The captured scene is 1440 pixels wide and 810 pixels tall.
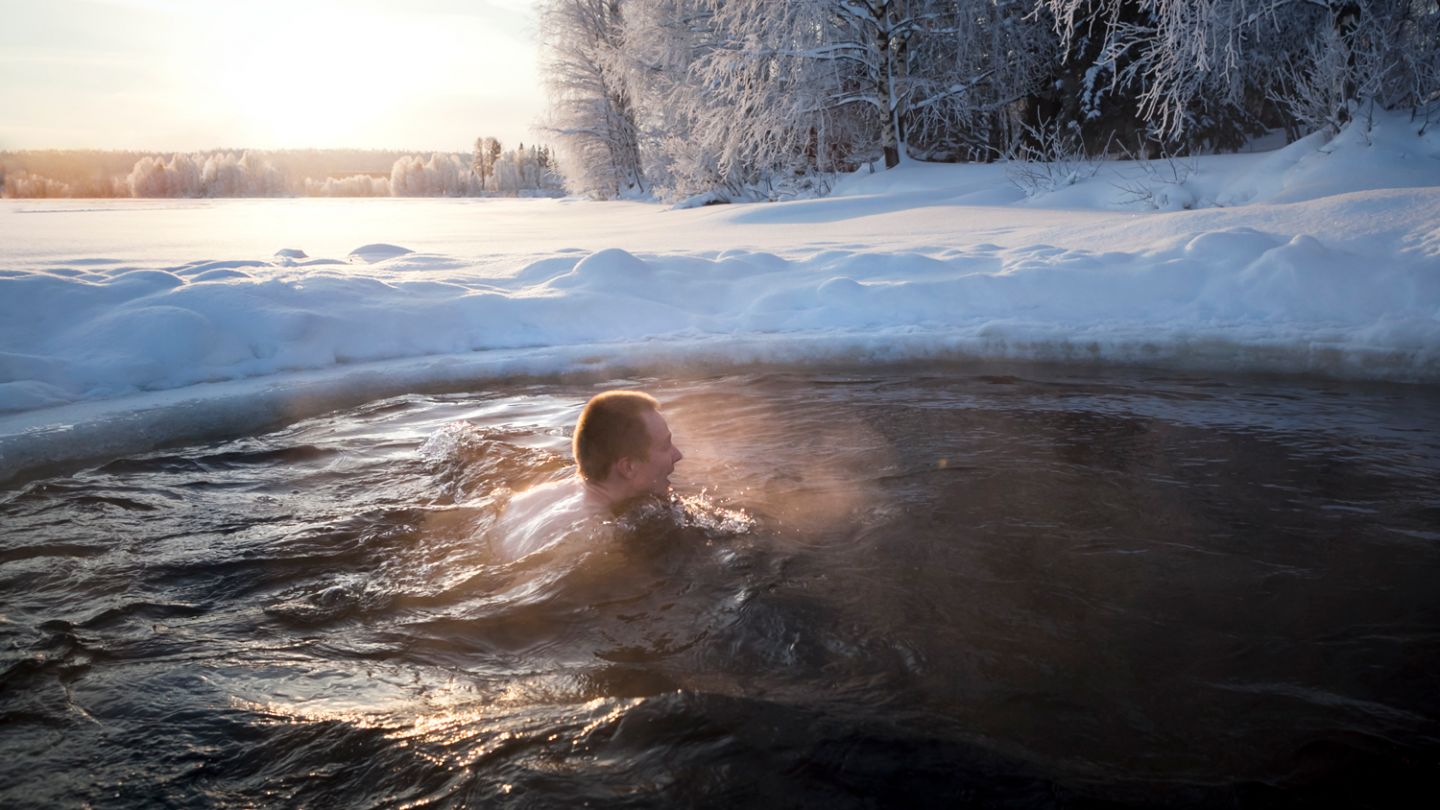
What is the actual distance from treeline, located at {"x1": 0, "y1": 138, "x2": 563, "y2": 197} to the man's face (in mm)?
43424

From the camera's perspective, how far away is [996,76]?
Result: 15.9 metres

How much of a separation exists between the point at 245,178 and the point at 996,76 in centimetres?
4933

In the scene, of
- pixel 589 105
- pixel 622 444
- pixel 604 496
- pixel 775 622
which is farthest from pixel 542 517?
pixel 589 105

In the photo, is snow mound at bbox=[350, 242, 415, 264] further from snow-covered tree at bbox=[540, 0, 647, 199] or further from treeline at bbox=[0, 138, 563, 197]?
treeline at bbox=[0, 138, 563, 197]

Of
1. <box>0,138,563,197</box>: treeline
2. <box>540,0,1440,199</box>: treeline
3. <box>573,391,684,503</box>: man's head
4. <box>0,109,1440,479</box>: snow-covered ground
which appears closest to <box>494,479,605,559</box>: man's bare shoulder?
<box>573,391,684,503</box>: man's head

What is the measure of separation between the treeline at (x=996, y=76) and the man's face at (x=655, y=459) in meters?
7.42

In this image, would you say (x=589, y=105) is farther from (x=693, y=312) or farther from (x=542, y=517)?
(x=542, y=517)

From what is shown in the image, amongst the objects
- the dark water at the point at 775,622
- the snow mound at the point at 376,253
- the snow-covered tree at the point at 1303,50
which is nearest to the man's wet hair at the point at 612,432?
the dark water at the point at 775,622

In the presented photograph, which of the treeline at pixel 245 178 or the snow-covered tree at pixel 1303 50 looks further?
the treeline at pixel 245 178

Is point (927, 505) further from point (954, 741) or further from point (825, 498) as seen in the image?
point (954, 741)

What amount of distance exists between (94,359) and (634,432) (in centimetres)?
397

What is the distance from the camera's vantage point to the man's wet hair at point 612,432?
3463 millimetres

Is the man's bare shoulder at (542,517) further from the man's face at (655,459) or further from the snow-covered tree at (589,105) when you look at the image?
the snow-covered tree at (589,105)

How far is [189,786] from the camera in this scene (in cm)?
201
